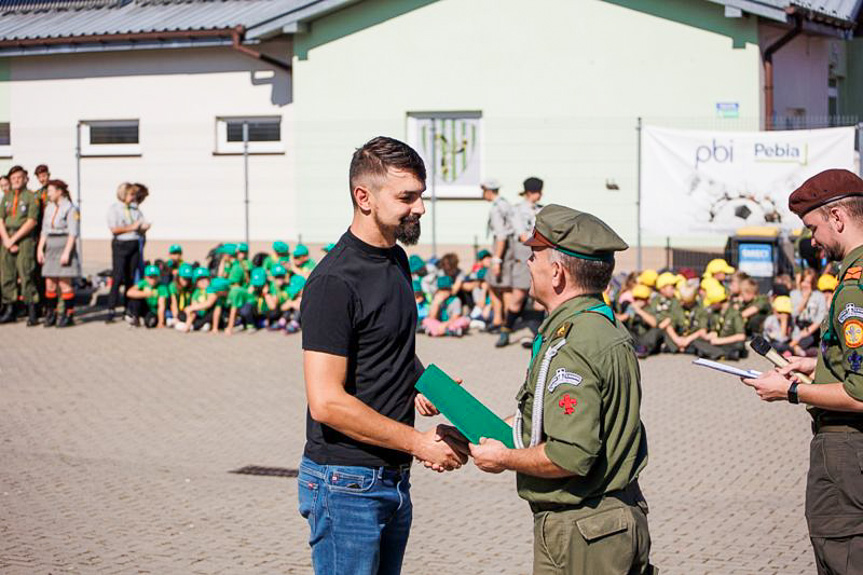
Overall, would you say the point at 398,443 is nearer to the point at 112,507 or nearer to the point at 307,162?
the point at 112,507

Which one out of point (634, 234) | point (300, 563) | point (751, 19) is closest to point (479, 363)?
point (634, 234)

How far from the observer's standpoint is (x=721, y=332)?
14.2 metres

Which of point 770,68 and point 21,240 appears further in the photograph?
point 770,68

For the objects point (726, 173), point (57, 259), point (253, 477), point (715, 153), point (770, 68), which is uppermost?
point (770, 68)

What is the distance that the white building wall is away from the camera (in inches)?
883

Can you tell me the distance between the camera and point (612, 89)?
1998 centimetres

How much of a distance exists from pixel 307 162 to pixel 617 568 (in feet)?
57.4

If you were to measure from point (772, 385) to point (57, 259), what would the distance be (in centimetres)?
1375

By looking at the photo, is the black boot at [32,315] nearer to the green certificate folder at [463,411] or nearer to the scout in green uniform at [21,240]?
the scout in green uniform at [21,240]

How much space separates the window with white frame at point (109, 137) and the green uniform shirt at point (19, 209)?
6.19 metres

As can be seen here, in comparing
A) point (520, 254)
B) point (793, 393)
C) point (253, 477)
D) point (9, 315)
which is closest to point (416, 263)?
point (520, 254)

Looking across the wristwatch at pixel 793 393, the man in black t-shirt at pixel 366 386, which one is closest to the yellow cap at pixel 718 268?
the wristwatch at pixel 793 393

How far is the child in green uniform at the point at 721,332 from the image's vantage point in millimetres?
14094

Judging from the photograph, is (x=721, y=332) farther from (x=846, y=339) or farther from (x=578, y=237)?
(x=578, y=237)
